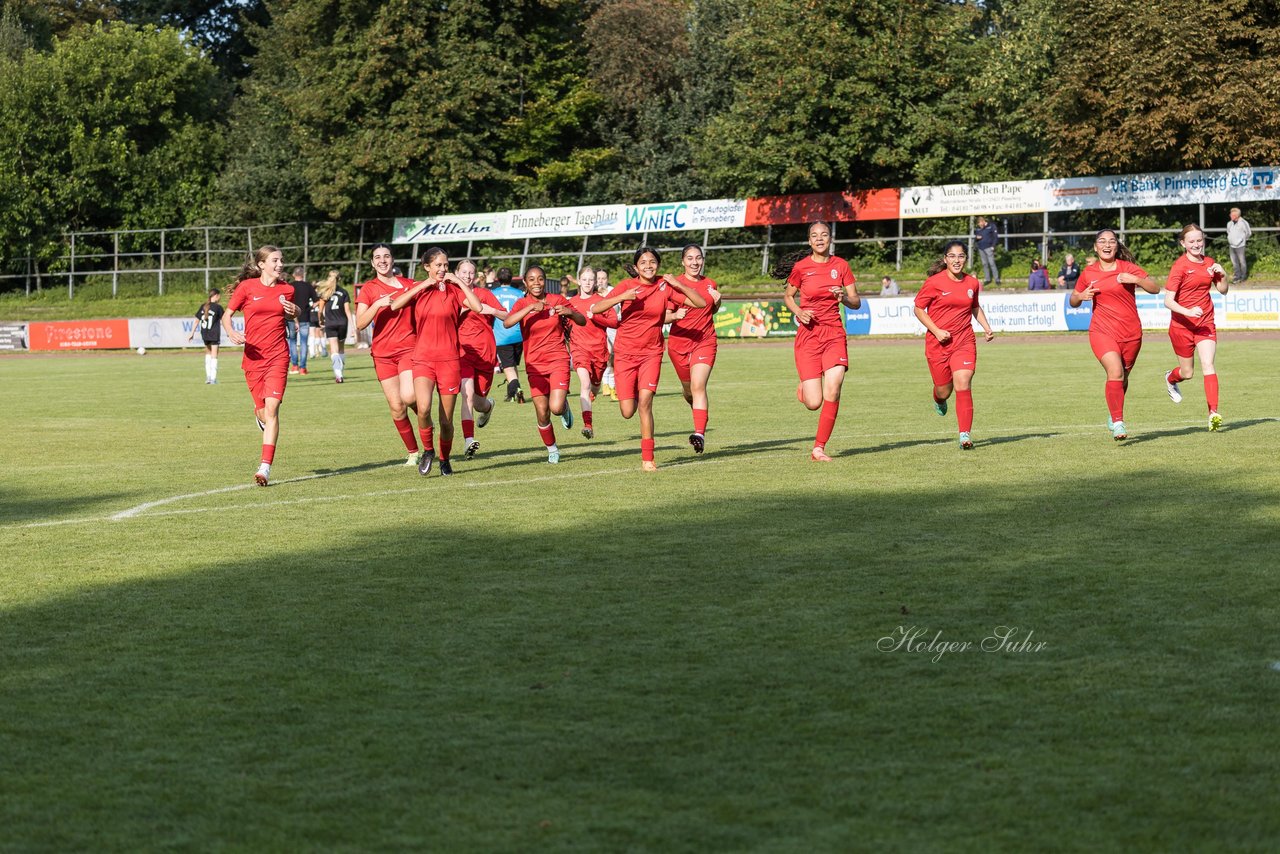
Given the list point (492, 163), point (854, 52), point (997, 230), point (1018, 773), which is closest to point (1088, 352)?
point (997, 230)

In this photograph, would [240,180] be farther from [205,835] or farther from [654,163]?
[205,835]

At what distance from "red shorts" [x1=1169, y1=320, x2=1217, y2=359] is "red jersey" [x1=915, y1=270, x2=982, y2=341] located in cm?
267

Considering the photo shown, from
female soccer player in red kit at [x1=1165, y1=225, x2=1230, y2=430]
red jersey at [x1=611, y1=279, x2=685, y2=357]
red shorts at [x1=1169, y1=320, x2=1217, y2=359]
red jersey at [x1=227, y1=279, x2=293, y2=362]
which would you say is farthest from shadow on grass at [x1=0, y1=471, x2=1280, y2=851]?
red shorts at [x1=1169, y1=320, x2=1217, y2=359]

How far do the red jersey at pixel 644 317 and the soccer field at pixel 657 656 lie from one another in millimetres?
1186

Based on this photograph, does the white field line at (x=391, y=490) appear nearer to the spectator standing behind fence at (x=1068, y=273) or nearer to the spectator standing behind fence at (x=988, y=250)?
the spectator standing behind fence at (x=1068, y=273)

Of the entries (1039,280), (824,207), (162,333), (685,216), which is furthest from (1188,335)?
(162,333)

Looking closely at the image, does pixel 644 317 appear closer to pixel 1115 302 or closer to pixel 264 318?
pixel 264 318

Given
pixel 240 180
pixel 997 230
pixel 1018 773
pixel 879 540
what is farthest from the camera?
pixel 240 180

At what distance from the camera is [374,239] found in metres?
62.5

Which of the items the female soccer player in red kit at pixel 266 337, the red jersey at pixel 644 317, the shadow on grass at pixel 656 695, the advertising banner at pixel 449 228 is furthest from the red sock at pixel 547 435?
the advertising banner at pixel 449 228

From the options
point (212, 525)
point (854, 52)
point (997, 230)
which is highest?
point (854, 52)

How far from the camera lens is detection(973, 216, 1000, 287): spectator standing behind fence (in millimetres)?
47250

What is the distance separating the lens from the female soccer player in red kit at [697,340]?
51.6ft

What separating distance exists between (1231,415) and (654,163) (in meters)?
44.1
